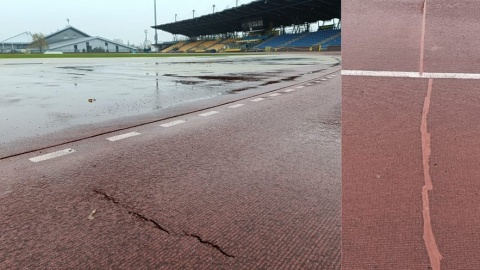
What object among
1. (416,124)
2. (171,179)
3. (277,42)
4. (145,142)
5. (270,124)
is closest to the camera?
(416,124)

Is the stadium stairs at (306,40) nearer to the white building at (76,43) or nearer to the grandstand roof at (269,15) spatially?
the grandstand roof at (269,15)

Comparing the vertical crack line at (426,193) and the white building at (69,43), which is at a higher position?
the white building at (69,43)

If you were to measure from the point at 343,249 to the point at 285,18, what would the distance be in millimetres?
71936

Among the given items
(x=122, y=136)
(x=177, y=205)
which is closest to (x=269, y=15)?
(x=122, y=136)

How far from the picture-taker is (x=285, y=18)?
69.3m

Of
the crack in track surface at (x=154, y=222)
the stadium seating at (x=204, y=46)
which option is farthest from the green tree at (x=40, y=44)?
the crack in track surface at (x=154, y=222)

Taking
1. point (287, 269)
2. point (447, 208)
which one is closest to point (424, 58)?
point (447, 208)

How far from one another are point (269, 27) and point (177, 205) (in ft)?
255

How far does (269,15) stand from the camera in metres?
68.2

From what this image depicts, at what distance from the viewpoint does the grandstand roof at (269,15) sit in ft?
183

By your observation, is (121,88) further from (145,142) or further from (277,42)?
(277,42)

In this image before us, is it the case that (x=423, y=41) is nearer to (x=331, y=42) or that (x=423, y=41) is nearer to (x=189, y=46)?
(x=331, y=42)

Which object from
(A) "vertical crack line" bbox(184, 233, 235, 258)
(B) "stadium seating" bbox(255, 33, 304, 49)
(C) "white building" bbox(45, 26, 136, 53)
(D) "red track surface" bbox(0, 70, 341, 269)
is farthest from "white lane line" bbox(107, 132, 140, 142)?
(C) "white building" bbox(45, 26, 136, 53)

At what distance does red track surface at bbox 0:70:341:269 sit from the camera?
6.07 feet
